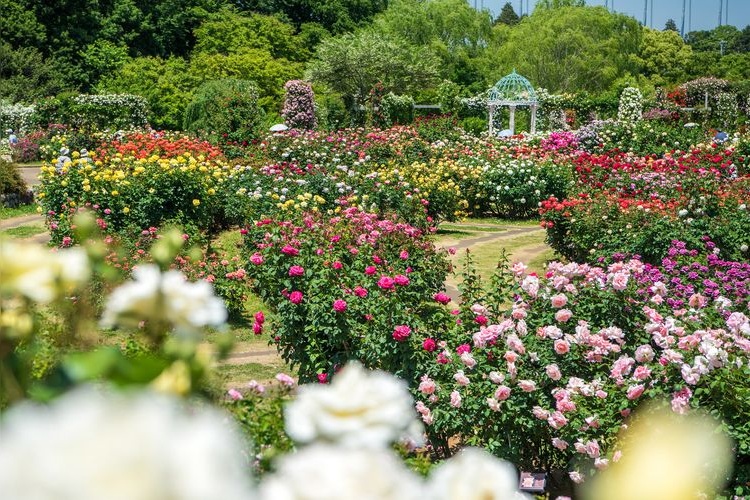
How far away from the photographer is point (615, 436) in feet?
11.0

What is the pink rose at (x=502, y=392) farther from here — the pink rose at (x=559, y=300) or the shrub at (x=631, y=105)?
the shrub at (x=631, y=105)

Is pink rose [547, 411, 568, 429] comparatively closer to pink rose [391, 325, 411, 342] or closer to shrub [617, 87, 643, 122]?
pink rose [391, 325, 411, 342]

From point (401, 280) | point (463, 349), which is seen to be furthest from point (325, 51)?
point (463, 349)

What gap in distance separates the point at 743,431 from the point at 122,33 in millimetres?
31989

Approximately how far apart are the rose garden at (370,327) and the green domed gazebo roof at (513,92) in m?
6.16

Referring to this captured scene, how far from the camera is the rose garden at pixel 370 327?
1.57 ft

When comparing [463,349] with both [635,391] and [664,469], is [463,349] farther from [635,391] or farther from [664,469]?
[664,469]

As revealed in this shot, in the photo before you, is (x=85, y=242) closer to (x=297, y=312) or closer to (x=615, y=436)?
(x=615, y=436)

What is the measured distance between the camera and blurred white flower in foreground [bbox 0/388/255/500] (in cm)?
40

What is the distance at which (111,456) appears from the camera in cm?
40

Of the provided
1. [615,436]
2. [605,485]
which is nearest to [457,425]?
[615,436]

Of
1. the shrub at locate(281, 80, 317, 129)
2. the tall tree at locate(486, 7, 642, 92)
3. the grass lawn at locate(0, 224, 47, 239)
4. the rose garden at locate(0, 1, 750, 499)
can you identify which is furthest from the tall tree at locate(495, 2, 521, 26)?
the grass lawn at locate(0, 224, 47, 239)

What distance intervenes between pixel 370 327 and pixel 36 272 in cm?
389

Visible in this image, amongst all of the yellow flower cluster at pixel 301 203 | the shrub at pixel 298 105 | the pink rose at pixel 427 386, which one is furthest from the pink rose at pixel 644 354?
the shrub at pixel 298 105
